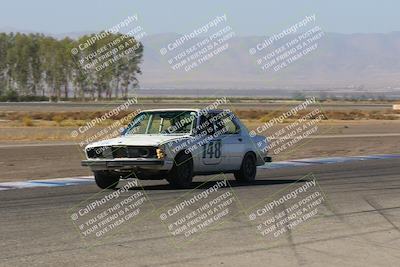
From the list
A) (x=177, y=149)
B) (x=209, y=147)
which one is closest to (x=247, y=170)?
(x=209, y=147)

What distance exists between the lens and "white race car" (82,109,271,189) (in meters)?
14.4

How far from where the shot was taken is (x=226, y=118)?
54.4 feet

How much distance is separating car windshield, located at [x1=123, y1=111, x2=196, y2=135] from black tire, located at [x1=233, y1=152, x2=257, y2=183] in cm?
169

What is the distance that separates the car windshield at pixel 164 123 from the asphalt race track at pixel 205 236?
1148 millimetres

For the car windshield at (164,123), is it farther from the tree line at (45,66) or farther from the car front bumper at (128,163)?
the tree line at (45,66)

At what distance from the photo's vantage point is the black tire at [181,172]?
14680 millimetres

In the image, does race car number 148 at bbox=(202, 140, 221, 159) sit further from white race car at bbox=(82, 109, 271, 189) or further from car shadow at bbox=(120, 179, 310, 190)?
car shadow at bbox=(120, 179, 310, 190)

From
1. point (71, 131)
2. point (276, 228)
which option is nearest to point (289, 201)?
point (276, 228)

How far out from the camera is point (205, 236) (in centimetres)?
981

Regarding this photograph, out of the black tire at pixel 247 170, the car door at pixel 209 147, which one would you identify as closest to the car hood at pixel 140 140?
the car door at pixel 209 147

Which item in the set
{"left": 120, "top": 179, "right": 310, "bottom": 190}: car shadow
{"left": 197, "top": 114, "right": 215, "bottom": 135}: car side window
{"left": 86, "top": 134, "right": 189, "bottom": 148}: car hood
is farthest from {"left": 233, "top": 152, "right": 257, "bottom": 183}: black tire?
{"left": 86, "top": 134, "right": 189, "bottom": 148}: car hood

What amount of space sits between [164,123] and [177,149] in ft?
3.53

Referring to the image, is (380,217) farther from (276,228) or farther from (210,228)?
(210,228)

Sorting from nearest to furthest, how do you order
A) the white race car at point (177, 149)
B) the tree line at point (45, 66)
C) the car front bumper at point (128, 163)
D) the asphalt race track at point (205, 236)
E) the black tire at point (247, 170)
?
1. the asphalt race track at point (205, 236)
2. the car front bumper at point (128, 163)
3. the white race car at point (177, 149)
4. the black tire at point (247, 170)
5. the tree line at point (45, 66)
